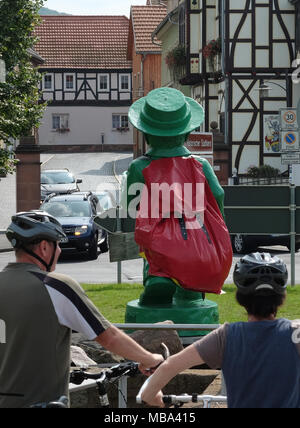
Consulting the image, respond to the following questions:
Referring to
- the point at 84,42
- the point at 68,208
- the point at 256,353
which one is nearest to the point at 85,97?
the point at 84,42

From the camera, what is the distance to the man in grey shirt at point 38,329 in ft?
13.0

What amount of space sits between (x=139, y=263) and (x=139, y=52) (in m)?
42.9

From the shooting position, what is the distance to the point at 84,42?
81.2 meters

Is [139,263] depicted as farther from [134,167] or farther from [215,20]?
[215,20]

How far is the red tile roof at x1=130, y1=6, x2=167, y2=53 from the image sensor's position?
212 feet

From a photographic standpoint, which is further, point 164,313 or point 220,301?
point 220,301

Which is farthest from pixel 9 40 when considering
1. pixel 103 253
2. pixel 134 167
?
pixel 134 167

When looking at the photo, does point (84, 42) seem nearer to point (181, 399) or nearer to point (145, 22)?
point (145, 22)

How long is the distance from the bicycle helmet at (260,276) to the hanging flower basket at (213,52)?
113 ft

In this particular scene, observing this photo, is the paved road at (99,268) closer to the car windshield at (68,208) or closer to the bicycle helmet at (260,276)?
the car windshield at (68,208)

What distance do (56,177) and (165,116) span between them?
122 ft

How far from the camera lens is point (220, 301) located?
1332 centimetres

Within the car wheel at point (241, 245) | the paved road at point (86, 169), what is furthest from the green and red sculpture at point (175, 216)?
the paved road at point (86, 169)

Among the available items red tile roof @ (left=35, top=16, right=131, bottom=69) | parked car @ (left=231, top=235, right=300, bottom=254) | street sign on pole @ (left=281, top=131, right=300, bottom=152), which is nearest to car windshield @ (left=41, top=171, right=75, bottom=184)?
parked car @ (left=231, top=235, right=300, bottom=254)
